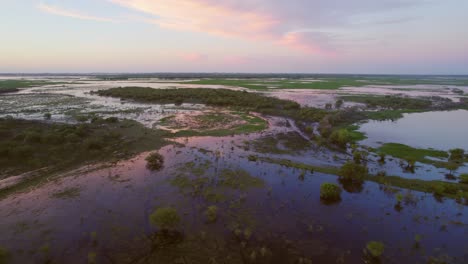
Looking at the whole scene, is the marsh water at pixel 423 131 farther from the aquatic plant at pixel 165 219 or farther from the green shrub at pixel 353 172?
the aquatic plant at pixel 165 219

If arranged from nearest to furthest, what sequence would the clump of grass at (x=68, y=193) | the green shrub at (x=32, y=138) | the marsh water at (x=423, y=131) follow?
the clump of grass at (x=68, y=193), the green shrub at (x=32, y=138), the marsh water at (x=423, y=131)

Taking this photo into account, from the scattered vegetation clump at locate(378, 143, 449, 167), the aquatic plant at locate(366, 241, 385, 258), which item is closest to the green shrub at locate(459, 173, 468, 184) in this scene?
the scattered vegetation clump at locate(378, 143, 449, 167)

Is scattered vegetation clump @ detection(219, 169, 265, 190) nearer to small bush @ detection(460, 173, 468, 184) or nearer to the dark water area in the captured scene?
the dark water area

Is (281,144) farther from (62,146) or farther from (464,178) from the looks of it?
(62,146)

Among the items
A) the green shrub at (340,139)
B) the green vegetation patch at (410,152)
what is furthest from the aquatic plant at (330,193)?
the green shrub at (340,139)

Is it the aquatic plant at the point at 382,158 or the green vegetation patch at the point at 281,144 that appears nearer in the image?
the aquatic plant at the point at 382,158

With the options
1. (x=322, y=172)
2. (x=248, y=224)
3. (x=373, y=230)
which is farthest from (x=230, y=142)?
(x=373, y=230)

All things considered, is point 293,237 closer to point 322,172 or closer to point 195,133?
point 322,172

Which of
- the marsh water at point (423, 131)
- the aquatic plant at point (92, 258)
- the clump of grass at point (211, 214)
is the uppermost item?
the marsh water at point (423, 131)
